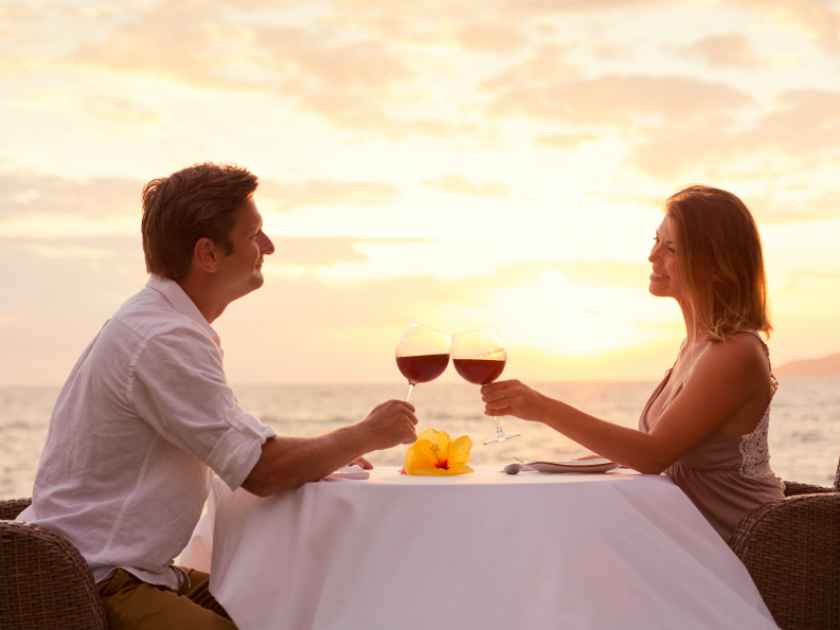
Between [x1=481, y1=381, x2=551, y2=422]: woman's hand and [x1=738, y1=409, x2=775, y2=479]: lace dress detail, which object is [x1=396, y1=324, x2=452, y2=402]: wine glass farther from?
[x1=738, y1=409, x2=775, y2=479]: lace dress detail

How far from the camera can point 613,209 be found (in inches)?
1286

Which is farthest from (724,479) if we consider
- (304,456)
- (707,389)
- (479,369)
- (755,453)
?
(304,456)

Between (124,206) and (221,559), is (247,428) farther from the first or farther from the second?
(124,206)

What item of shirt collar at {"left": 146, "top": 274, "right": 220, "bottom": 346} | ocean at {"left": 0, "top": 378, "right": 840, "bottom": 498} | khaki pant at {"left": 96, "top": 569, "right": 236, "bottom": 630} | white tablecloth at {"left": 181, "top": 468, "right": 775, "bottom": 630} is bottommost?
ocean at {"left": 0, "top": 378, "right": 840, "bottom": 498}

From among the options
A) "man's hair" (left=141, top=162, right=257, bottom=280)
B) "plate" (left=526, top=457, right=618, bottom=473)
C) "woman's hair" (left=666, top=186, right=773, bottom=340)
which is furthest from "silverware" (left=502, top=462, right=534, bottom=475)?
"man's hair" (left=141, top=162, right=257, bottom=280)

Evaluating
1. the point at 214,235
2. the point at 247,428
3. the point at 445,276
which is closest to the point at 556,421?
the point at 247,428

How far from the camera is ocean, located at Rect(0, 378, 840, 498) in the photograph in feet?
101

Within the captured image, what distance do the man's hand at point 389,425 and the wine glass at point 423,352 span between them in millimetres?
293

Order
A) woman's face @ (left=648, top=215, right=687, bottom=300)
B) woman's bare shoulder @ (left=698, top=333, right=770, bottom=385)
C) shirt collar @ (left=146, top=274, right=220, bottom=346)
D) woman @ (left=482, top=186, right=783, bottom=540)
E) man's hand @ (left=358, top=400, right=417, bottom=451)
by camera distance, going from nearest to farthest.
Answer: man's hand @ (left=358, top=400, right=417, bottom=451), shirt collar @ (left=146, top=274, right=220, bottom=346), woman @ (left=482, top=186, right=783, bottom=540), woman's bare shoulder @ (left=698, top=333, right=770, bottom=385), woman's face @ (left=648, top=215, right=687, bottom=300)

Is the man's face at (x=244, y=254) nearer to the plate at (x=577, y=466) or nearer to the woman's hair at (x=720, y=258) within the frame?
the plate at (x=577, y=466)

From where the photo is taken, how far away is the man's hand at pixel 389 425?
3.23m

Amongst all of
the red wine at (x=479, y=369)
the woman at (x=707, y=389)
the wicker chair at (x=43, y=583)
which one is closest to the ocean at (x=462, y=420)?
the woman at (x=707, y=389)

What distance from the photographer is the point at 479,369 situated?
3.58m

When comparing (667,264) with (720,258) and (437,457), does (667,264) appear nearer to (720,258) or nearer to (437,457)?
(720,258)
